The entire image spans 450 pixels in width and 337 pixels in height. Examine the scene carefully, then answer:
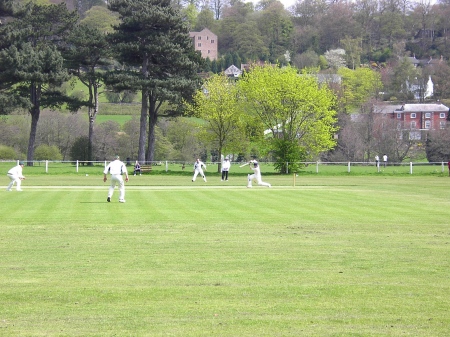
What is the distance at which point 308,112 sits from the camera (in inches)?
2581

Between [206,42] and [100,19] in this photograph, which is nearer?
[100,19]

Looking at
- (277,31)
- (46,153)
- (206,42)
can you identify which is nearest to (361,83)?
(277,31)

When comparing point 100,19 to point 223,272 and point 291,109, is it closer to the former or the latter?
point 291,109

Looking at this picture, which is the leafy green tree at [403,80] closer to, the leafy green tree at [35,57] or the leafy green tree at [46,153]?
the leafy green tree at [46,153]

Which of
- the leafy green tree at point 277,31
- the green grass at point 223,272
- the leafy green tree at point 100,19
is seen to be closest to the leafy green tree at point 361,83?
the leafy green tree at point 277,31

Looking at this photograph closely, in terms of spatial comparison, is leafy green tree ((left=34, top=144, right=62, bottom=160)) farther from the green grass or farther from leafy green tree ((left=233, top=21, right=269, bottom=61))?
leafy green tree ((left=233, top=21, right=269, bottom=61))

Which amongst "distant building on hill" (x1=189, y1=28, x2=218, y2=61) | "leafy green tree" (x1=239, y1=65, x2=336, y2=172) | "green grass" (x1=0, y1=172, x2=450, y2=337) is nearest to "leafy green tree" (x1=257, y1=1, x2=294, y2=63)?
"distant building on hill" (x1=189, y1=28, x2=218, y2=61)

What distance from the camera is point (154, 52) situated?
2630 inches

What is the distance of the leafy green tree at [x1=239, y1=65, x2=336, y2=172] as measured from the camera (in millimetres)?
64188

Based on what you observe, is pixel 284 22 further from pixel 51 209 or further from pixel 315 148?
pixel 51 209

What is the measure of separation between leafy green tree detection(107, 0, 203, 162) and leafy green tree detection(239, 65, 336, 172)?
6033 millimetres

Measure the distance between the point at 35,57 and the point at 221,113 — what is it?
17333 mm

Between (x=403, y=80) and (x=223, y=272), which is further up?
(x=403, y=80)

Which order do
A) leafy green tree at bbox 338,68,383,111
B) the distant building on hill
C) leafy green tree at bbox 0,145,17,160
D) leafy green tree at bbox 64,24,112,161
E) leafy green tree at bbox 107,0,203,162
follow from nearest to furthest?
leafy green tree at bbox 107,0,203,162 → leafy green tree at bbox 64,24,112,161 → leafy green tree at bbox 0,145,17,160 → leafy green tree at bbox 338,68,383,111 → the distant building on hill
